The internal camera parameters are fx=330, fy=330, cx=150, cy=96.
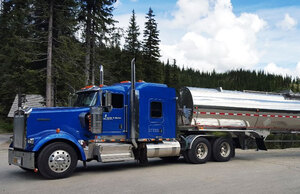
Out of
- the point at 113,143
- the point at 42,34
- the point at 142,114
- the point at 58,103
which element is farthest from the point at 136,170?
the point at 58,103

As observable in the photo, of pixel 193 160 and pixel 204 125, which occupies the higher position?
pixel 204 125

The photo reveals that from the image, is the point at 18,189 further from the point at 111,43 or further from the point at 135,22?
the point at 135,22

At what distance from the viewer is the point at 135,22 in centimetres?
4984

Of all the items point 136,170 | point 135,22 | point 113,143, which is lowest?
point 136,170

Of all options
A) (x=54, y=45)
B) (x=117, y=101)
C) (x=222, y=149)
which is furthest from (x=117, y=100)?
(x=54, y=45)

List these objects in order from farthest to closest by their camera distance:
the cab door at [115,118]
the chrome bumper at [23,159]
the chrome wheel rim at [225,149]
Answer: the chrome wheel rim at [225,149] < the cab door at [115,118] < the chrome bumper at [23,159]

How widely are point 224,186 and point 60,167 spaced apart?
14.8ft

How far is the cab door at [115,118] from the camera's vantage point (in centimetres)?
1073

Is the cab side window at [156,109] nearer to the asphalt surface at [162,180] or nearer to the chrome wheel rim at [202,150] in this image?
the asphalt surface at [162,180]

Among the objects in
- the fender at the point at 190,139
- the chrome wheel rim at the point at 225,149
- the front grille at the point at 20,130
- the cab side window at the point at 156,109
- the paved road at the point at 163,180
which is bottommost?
the paved road at the point at 163,180

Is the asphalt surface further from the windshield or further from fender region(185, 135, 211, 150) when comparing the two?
the windshield

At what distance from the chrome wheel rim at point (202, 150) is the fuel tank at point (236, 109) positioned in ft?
2.45

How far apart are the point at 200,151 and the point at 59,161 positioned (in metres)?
5.84

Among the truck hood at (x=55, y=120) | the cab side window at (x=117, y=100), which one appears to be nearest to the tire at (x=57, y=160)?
the truck hood at (x=55, y=120)
